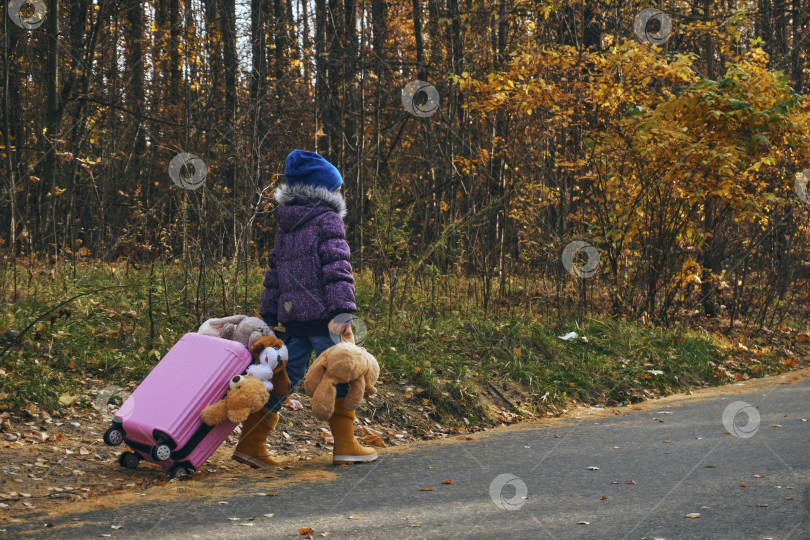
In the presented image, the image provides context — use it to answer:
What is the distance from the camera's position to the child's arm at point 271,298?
556 centimetres

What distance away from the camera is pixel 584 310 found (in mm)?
11469

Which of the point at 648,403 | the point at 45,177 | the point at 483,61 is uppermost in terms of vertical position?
the point at 483,61

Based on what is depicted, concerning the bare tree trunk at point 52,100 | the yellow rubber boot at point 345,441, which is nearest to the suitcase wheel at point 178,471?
the yellow rubber boot at point 345,441

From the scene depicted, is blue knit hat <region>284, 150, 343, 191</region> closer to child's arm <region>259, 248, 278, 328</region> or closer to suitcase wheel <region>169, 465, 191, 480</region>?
child's arm <region>259, 248, 278, 328</region>

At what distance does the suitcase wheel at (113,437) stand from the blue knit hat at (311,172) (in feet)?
6.47

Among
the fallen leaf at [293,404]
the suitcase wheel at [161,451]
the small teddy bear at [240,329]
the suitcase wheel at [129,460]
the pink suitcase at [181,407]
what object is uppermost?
the small teddy bear at [240,329]

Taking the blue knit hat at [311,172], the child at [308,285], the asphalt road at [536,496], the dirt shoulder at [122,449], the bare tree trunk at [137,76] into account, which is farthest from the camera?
the bare tree trunk at [137,76]

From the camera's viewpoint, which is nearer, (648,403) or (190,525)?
(190,525)

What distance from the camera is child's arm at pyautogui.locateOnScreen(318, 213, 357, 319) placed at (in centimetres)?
514

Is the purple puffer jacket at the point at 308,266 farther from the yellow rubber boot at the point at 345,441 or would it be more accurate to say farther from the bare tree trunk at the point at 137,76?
the bare tree trunk at the point at 137,76

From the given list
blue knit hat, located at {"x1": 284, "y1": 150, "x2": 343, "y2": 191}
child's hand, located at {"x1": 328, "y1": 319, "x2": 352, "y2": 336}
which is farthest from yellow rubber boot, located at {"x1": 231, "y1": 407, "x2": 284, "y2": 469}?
blue knit hat, located at {"x1": 284, "y1": 150, "x2": 343, "y2": 191}

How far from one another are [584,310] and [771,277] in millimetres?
4135

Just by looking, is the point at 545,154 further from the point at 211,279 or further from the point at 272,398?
the point at 272,398

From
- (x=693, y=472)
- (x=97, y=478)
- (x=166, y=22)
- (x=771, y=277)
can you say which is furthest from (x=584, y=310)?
(x=166, y=22)
